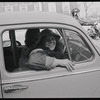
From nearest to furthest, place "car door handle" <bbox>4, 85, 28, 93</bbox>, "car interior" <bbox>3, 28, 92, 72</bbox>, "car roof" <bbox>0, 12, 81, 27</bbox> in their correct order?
"car door handle" <bbox>4, 85, 28, 93</bbox>, "car roof" <bbox>0, 12, 81, 27</bbox>, "car interior" <bbox>3, 28, 92, 72</bbox>

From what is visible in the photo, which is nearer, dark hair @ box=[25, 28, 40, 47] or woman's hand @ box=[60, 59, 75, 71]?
woman's hand @ box=[60, 59, 75, 71]

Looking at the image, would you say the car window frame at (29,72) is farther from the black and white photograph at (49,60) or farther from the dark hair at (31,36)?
the dark hair at (31,36)

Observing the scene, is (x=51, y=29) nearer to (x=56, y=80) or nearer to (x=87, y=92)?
(x=56, y=80)

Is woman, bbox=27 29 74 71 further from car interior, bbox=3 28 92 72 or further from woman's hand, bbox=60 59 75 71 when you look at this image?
car interior, bbox=3 28 92 72

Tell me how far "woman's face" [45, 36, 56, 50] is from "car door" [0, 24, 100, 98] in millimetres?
175

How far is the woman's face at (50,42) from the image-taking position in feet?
8.98

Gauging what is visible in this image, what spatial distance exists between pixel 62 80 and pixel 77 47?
56 centimetres

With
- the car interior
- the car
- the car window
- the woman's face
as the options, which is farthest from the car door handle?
the car window

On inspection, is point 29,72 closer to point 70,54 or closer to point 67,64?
point 67,64

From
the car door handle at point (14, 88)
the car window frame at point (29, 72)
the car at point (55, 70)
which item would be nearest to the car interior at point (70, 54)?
the car at point (55, 70)

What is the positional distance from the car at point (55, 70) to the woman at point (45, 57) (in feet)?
0.20

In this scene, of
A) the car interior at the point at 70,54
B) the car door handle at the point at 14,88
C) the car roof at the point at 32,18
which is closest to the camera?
the car door handle at the point at 14,88

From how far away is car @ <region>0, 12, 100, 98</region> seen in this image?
94.2 inches

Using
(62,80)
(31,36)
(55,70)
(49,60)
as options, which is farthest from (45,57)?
(31,36)
